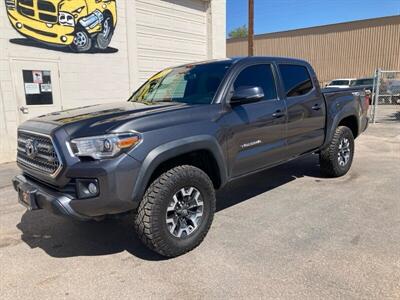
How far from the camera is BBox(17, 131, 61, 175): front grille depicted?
3.14m

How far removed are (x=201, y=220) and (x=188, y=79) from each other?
5.69 ft

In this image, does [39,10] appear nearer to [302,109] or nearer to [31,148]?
[31,148]

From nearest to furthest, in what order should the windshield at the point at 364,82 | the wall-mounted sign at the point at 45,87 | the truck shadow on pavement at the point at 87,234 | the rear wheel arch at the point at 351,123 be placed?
1. the truck shadow on pavement at the point at 87,234
2. the rear wheel arch at the point at 351,123
3. the wall-mounted sign at the point at 45,87
4. the windshield at the point at 364,82

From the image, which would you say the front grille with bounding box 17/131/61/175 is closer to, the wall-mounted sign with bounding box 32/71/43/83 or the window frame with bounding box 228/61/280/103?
the window frame with bounding box 228/61/280/103

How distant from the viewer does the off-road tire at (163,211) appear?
3.18m

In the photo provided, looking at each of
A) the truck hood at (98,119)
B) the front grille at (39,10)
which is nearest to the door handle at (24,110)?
A: the front grille at (39,10)

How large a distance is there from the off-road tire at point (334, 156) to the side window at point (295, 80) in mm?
1015

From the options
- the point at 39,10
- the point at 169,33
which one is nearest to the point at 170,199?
the point at 39,10

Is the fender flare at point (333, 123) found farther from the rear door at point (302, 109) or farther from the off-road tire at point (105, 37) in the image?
the off-road tire at point (105, 37)

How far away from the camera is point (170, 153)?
10.6 ft

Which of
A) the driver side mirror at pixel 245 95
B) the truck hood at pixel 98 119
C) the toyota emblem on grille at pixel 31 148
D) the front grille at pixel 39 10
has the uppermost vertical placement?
the front grille at pixel 39 10

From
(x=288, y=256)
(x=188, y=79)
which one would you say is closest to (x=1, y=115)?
(x=188, y=79)

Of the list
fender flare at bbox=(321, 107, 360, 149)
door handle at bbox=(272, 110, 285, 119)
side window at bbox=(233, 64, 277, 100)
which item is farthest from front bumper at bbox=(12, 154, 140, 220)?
fender flare at bbox=(321, 107, 360, 149)

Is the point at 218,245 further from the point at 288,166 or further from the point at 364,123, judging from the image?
the point at 364,123
